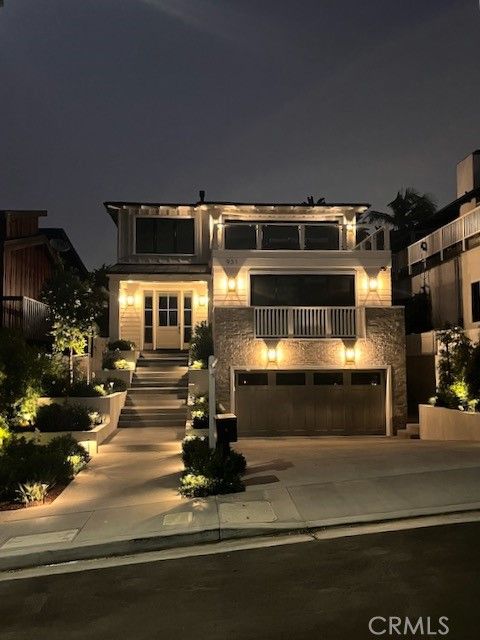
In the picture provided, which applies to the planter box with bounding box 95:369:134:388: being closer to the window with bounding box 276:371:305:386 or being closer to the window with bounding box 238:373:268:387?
the window with bounding box 238:373:268:387

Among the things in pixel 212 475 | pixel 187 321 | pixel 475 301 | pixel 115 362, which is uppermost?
pixel 475 301

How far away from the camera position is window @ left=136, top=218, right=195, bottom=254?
82.0 ft

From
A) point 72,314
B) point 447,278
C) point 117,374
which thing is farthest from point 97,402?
point 447,278

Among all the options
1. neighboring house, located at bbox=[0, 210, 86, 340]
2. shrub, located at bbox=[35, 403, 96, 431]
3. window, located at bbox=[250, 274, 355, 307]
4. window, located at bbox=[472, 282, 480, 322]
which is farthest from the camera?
window, located at bbox=[250, 274, 355, 307]

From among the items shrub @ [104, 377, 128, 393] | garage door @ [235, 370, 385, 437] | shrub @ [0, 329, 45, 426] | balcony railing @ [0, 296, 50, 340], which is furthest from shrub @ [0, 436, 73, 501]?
garage door @ [235, 370, 385, 437]

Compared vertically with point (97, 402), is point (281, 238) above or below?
above

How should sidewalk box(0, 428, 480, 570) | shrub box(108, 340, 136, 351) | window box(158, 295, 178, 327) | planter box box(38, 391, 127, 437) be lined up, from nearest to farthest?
sidewalk box(0, 428, 480, 570) < planter box box(38, 391, 127, 437) < shrub box(108, 340, 136, 351) < window box(158, 295, 178, 327)

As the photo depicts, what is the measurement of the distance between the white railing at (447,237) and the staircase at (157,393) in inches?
387

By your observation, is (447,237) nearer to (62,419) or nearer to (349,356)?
(349,356)

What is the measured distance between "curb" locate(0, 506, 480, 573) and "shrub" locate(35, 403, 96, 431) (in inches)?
284

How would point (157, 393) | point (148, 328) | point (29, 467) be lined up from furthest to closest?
point (148, 328) < point (157, 393) < point (29, 467)

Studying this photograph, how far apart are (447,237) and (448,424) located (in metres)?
7.73

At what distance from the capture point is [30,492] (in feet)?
32.8

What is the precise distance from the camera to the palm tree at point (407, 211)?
1458 inches
